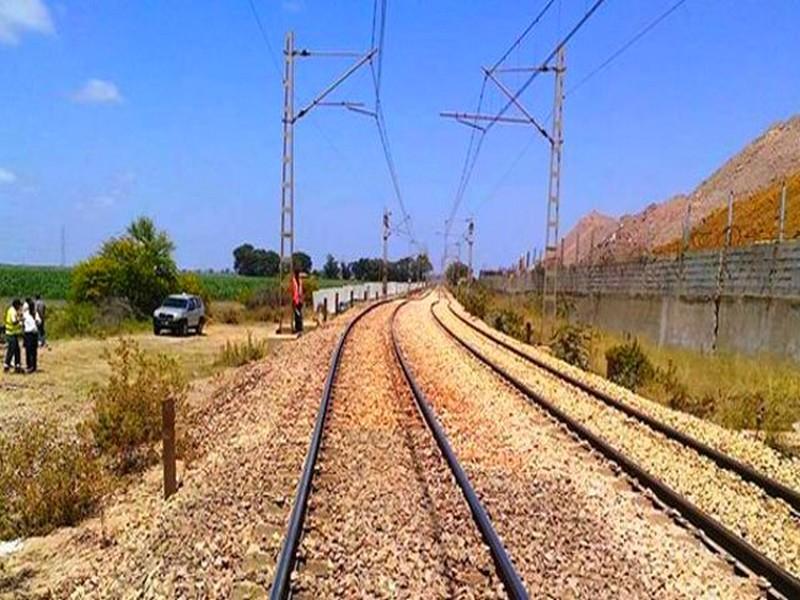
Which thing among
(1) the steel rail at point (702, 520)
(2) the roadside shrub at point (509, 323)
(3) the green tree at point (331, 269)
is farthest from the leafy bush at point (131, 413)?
(3) the green tree at point (331, 269)

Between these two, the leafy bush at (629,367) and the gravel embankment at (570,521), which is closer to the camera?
the gravel embankment at (570,521)

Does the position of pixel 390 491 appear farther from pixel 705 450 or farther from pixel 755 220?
pixel 755 220

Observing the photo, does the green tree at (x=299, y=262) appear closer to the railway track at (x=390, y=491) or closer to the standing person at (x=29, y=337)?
the standing person at (x=29, y=337)

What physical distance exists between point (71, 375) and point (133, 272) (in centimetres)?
2957

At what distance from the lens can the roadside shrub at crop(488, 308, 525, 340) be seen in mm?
36778

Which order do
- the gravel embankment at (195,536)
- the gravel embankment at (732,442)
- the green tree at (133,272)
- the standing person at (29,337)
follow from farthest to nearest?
the green tree at (133,272) → the standing person at (29,337) → the gravel embankment at (732,442) → the gravel embankment at (195,536)

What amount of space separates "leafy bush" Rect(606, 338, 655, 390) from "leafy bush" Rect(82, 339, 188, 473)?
11.2 metres

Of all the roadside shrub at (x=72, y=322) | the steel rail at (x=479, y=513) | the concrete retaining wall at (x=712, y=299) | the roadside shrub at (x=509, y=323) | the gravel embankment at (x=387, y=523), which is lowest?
the roadside shrub at (x=72, y=322)

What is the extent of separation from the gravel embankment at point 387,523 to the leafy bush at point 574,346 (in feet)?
43.3

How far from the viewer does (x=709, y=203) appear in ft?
262

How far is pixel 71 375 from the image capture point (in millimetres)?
25312

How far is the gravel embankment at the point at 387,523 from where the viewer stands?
20.8 ft

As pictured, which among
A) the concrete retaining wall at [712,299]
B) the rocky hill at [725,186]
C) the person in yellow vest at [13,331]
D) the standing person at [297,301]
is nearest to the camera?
the concrete retaining wall at [712,299]

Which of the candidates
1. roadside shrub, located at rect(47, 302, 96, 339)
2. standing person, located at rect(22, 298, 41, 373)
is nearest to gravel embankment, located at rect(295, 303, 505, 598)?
standing person, located at rect(22, 298, 41, 373)
